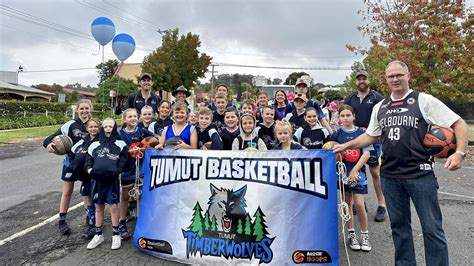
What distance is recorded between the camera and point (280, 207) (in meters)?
3.03

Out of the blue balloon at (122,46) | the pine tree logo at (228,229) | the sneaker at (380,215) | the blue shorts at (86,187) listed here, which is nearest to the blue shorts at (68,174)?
the blue shorts at (86,187)

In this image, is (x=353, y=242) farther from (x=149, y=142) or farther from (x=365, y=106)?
(x=149, y=142)

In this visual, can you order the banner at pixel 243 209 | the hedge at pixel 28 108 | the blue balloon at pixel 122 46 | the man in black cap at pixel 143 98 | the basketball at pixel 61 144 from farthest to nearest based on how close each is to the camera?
the hedge at pixel 28 108, the blue balloon at pixel 122 46, the man in black cap at pixel 143 98, the basketball at pixel 61 144, the banner at pixel 243 209

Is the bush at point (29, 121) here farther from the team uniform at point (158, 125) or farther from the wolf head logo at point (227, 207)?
the wolf head logo at point (227, 207)

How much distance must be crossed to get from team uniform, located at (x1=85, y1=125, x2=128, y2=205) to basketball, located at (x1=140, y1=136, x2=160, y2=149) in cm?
23

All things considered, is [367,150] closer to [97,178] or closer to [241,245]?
[241,245]

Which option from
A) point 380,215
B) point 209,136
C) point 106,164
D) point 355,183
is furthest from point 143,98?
point 380,215

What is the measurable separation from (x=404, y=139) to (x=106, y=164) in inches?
131

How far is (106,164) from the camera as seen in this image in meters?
3.58

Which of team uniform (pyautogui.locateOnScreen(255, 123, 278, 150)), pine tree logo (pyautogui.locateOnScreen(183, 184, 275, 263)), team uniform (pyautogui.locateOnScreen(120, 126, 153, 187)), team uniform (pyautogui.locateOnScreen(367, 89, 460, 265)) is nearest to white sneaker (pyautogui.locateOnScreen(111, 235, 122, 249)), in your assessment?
team uniform (pyautogui.locateOnScreen(120, 126, 153, 187))

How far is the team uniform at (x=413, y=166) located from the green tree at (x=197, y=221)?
6.55ft

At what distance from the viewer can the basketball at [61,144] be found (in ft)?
12.6

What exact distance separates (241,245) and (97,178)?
77.7 inches

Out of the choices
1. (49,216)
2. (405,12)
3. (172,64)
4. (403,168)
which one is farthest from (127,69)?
(403,168)
